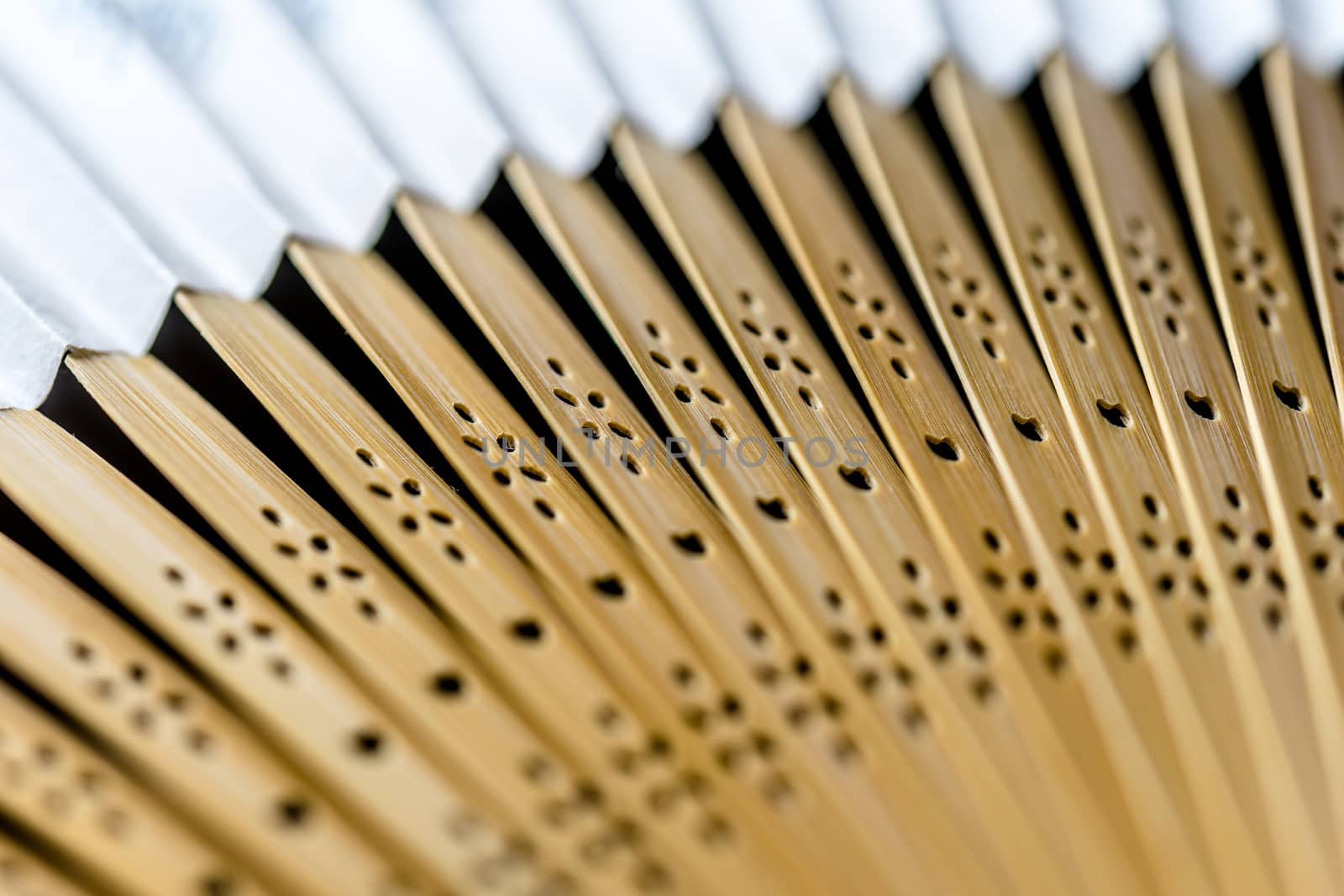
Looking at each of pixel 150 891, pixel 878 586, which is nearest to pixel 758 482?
pixel 878 586

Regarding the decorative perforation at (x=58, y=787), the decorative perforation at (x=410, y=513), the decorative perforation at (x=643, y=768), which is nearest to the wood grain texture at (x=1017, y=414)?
the decorative perforation at (x=643, y=768)

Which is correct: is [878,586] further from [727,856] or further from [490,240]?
[490,240]

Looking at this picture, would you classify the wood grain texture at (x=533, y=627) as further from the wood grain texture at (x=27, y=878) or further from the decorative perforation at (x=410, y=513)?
the wood grain texture at (x=27, y=878)

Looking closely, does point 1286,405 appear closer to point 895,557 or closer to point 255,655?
point 895,557

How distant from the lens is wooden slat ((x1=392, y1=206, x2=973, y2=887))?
1.73 ft

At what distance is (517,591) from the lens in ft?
1.72

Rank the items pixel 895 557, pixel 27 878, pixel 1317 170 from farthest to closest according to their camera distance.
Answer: pixel 1317 170, pixel 895 557, pixel 27 878

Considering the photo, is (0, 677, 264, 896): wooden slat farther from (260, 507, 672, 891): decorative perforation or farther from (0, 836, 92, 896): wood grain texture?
(260, 507, 672, 891): decorative perforation

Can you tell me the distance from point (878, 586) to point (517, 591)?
6.6 inches

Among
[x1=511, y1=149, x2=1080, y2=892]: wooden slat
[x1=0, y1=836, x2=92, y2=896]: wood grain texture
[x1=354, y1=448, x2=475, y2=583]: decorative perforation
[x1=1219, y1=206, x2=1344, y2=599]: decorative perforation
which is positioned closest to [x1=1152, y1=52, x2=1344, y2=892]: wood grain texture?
[x1=1219, y1=206, x2=1344, y2=599]: decorative perforation

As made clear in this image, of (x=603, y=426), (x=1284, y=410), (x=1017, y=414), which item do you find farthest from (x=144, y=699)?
(x=1284, y=410)

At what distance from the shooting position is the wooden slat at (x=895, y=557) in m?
0.50

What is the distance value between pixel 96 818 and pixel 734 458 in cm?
32

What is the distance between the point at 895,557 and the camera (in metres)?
0.55
